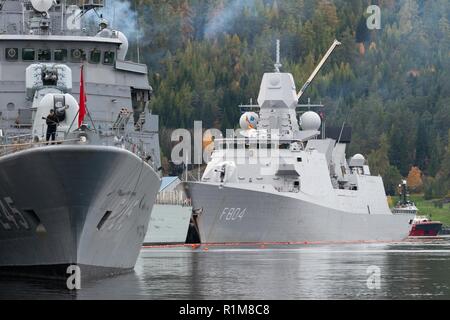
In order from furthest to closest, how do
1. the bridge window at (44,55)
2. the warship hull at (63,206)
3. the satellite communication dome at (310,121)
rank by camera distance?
the satellite communication dome at (310,121)
the bridge window at (44,55)
the warship hull at (63,206)

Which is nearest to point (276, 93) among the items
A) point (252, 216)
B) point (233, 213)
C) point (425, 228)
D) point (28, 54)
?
point (252, 216)

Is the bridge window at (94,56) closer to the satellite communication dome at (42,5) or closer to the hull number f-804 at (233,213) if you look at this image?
the satellite communication dome at (42,5)

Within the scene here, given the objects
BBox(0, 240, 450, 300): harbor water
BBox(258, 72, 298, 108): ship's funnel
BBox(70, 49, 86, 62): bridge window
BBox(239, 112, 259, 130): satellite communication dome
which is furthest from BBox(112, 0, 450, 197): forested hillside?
BBox(70, 49, 86, 62): bridge window

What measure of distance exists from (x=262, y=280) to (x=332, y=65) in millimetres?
89948

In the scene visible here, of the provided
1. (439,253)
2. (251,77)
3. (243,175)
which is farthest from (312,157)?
(251,77)

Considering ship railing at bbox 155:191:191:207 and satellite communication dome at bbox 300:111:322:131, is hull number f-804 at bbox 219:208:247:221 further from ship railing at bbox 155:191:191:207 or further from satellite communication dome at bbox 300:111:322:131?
satellite communication dome at bbox 300:111:322:131

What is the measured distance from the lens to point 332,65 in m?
131

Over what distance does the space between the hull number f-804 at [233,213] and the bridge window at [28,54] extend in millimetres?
35146

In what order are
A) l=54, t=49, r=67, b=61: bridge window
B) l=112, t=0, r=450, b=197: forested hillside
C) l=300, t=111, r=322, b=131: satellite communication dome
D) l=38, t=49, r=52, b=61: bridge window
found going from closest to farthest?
l=38, t=49, r=52, b=61: bridge window, l=54, t=49, r=67, b=61: bridge window, l=300, t=111, r=322, b=131: satellite communication dome, l=112, t=0, r=450, b=197: forested hillside

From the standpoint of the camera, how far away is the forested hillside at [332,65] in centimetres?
10788

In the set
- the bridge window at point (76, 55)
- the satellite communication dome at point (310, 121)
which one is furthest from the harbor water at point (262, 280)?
the satellite communication dome at point (310, 121)

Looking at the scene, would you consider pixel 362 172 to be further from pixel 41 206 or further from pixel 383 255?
pixel 41 206

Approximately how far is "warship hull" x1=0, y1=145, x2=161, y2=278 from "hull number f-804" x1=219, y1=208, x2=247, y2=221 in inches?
1631

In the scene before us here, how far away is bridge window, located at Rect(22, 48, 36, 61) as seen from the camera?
155 feet
